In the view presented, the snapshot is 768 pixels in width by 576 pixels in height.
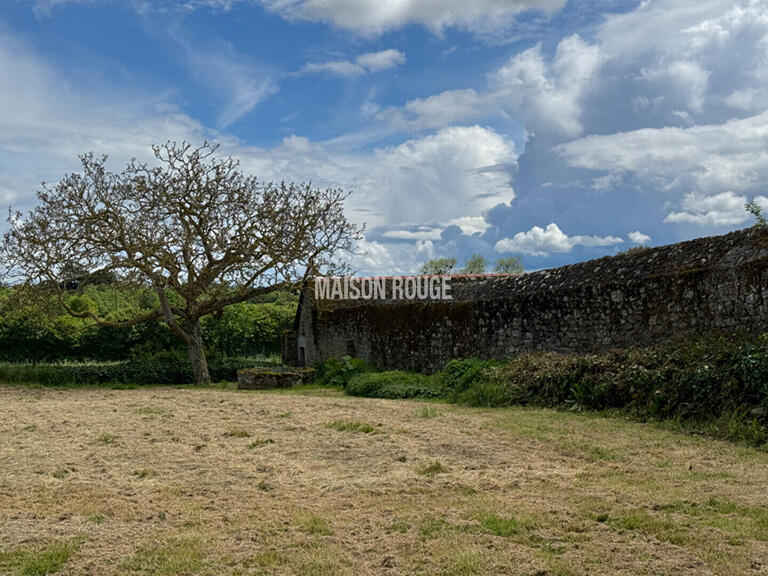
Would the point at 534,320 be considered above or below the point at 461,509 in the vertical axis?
above

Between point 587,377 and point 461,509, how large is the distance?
5.99 m

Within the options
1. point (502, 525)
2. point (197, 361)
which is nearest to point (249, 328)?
point (197, 361)

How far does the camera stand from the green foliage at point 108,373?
19.4m

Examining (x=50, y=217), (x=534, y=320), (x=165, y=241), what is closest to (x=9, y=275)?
(x=50, y=217)

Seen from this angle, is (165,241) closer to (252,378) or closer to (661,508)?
(252,378)

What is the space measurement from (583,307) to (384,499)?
856 cm

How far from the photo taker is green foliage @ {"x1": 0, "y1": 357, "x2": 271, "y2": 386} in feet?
63.8

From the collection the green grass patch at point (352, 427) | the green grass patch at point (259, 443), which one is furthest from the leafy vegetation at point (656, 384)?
the green grass patch at point (259, 443)

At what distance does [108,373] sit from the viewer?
19812mm

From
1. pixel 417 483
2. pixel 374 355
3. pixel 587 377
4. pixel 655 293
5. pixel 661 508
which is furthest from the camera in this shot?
pixel 374 355

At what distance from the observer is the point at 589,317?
42.2 ft

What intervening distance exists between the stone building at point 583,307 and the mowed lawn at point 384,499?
3.04 m

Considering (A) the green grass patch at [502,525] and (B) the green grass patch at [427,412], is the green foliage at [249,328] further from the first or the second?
(A) the green grass patch at [502,525]

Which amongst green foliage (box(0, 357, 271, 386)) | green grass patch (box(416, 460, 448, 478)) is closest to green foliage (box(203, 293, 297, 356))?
green foliage (box(0, 357, 271, 386))
